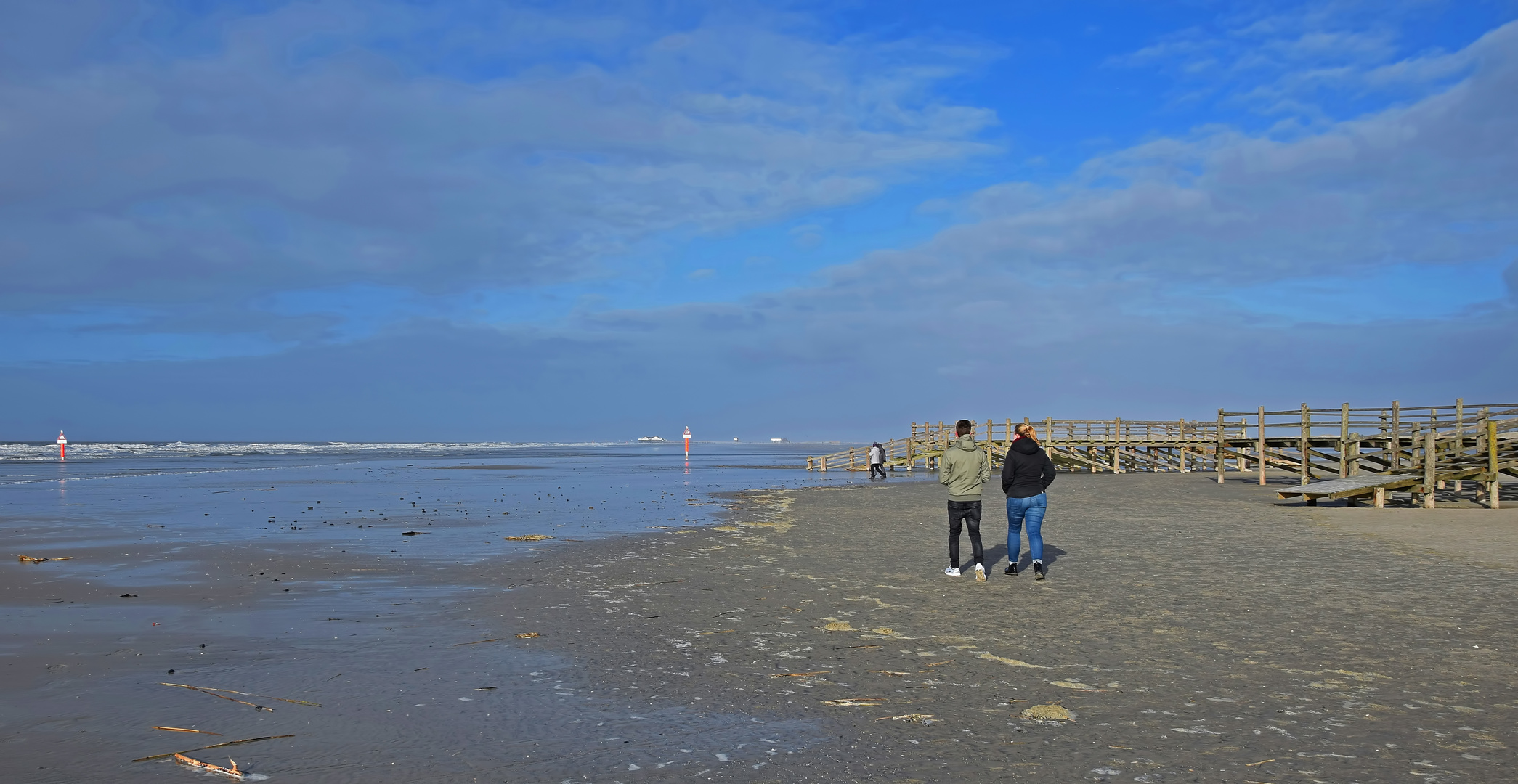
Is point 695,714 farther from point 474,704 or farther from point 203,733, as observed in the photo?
point 203,733

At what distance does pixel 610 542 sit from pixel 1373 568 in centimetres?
1158

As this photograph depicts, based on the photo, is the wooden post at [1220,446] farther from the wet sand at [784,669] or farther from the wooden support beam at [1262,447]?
the wet sand at [784,669]

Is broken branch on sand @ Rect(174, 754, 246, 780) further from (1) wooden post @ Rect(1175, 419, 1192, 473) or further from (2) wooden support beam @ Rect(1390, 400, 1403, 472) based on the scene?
(1) wooden post @ Rect(1175, 419, 1192, 473)

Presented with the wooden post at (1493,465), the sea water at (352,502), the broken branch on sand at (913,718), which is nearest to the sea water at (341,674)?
the sea water at (352,502)

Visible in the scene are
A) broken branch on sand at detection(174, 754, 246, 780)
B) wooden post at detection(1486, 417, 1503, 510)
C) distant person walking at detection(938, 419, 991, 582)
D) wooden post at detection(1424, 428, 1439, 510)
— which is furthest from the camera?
wooden post at detection(1424, 428, 1439, 510)

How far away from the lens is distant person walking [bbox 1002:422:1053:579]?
12.3m

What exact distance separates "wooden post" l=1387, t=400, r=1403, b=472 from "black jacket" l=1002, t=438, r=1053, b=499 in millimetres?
20138

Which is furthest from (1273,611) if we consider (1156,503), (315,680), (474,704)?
(1156,503)

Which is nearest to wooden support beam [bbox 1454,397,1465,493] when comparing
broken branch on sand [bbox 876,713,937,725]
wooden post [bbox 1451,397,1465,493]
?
wooden post [bbox 1451,397,1465,493]

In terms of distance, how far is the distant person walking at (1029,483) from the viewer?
12.3 meters

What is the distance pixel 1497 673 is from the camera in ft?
24.6

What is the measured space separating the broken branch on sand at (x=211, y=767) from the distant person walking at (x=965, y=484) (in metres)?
8.76

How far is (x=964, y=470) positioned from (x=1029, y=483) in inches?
31.8

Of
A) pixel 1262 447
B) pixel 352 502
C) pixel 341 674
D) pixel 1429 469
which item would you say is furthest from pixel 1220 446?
pixel 341 674
